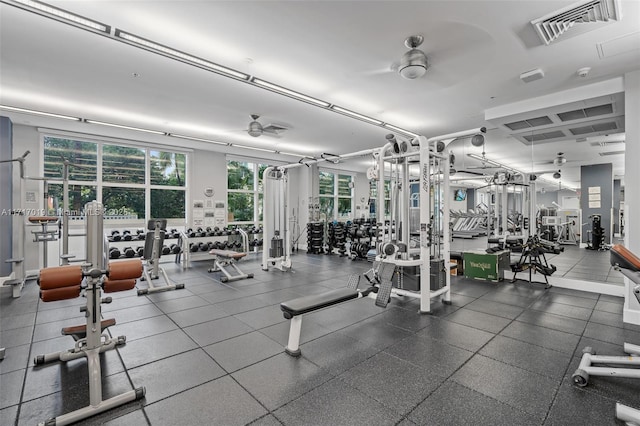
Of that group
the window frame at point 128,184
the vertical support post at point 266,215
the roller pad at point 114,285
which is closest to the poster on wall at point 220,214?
the window frame at point 128,184

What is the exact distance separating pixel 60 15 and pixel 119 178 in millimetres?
5118

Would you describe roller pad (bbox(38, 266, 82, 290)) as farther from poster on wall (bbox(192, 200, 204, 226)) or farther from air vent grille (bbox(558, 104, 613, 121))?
air vent grille (bbox(558, 104, 613, 121))

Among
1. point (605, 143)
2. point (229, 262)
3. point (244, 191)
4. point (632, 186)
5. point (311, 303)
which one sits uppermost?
point (605, 143)

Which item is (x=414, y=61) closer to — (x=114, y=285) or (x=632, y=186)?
(x=632, y=186)

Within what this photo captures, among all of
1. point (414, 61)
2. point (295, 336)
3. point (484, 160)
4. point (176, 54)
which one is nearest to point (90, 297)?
point (295, 336)

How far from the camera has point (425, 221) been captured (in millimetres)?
3688

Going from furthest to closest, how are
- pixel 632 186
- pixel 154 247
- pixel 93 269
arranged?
1. pixel 154 247
2. pixel 632 186
3. pixel 93 269

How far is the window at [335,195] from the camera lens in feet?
37.3

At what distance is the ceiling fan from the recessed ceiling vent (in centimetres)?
411

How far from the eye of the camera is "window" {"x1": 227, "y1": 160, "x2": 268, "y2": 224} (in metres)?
8.88

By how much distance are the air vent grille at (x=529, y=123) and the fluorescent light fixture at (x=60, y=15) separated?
6.06 metres

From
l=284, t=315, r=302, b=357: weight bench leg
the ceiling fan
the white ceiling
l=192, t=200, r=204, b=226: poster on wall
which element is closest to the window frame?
l=192, t=200, r=204, b=226: poster on wall

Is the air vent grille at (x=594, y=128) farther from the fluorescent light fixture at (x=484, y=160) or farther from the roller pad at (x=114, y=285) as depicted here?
the roller pad at (x=114, y=285)

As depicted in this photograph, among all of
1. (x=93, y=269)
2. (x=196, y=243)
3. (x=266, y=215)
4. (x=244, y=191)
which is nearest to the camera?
(x=93, y=269)
